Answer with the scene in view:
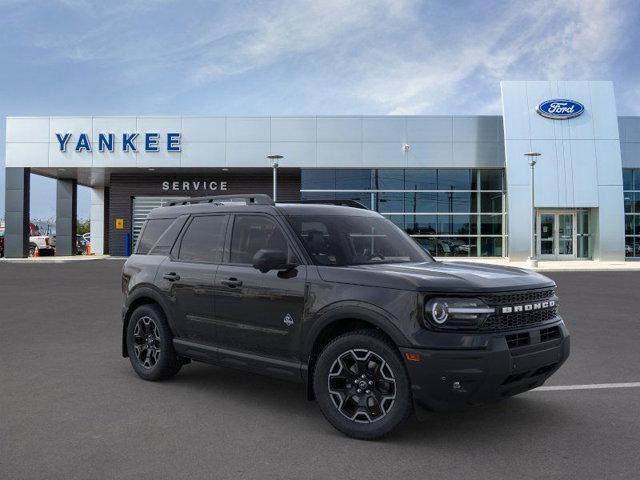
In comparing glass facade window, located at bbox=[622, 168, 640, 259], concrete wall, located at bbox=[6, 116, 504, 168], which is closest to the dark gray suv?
concrete wall, located at bbox=[6, 116, 504, 168]

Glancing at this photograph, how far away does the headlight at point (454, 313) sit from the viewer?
421 cm

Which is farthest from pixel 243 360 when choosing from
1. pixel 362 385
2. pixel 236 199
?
pixel 236 199

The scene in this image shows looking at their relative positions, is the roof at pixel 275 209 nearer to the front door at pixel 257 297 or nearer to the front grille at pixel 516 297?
the front door at pixel 257 297

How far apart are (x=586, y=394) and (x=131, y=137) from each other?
101 ft

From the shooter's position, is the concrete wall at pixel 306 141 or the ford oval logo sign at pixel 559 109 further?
the concrete wall at pixel 306 141

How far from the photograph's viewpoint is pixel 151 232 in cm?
675

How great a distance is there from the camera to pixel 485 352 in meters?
4.12

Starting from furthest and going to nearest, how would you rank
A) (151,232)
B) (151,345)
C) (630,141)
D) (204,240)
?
(630,141)
(151,232)
(151,345)
(204,240)

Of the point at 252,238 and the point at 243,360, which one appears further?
the point at 252,238

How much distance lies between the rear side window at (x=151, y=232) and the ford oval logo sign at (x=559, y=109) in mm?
28918

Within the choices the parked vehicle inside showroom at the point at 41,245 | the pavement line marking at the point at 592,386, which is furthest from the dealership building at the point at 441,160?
the pavement line marking at the point at 592,386

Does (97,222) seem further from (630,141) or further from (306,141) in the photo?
(630,141)

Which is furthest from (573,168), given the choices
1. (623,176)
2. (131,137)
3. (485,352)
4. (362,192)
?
(485,352)

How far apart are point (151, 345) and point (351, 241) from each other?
7.99ft
